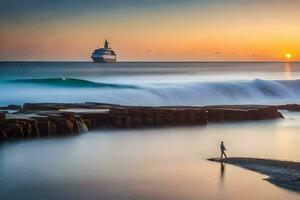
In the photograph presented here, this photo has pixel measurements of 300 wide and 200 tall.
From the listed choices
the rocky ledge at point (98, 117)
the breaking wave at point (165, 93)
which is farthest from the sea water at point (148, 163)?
the breaking wave at point (165, 93)

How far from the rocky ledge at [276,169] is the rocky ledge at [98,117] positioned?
10.0m

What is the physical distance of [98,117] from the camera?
3584 cm

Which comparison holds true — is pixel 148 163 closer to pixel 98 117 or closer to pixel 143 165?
pixel 143 165

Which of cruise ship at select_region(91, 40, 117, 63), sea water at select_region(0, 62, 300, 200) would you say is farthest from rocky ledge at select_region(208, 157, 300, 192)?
cruise ship at select_region(91, 40, 117, 63)

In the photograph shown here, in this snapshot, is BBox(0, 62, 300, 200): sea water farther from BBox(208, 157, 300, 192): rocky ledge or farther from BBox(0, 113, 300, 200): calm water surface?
BBox(208, 157, 300, 192): rocky ledge

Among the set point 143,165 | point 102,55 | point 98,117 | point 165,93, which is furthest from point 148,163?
point 102,55

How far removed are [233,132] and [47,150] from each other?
1092 centimetres

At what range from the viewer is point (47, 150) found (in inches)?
1077

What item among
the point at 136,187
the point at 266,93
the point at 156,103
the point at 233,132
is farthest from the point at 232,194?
the point at 266,93

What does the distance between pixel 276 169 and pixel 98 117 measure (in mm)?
15428

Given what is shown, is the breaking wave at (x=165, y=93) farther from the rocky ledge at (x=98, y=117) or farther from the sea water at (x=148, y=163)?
the sea water at (x=148, y=163)

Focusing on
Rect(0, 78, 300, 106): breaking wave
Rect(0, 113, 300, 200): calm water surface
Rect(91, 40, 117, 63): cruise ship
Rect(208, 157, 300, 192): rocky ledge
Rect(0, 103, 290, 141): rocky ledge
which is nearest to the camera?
Rect(0, 113, 300, 200): calm water surface

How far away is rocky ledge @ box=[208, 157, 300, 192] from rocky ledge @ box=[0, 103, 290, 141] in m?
10.0

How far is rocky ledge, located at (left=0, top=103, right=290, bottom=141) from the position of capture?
103 feet
